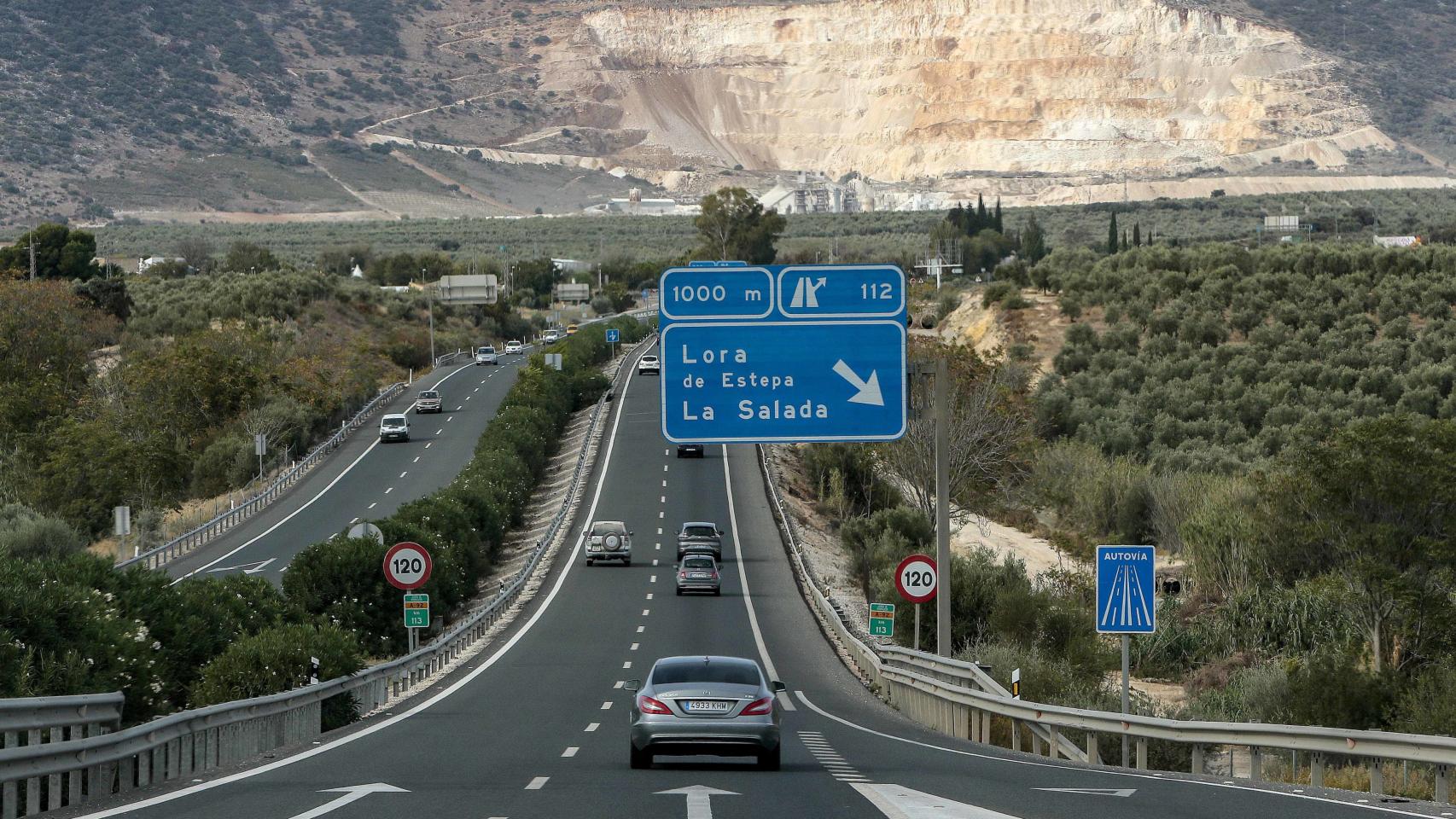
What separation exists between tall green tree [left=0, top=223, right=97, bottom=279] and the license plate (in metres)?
113

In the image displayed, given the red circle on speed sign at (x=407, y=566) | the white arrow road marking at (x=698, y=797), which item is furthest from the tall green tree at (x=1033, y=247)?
the white arrow road marking at (x=698, y=797)

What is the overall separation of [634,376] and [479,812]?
312 feet

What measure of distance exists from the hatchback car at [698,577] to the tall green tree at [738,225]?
114370 millimetres

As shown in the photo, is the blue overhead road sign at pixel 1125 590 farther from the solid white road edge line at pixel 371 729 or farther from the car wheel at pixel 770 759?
the solid white road edge line at pixel 371 729

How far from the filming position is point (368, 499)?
6600cm

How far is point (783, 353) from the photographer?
21.6 meters

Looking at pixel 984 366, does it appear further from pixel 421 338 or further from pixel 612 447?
pixel 421 338

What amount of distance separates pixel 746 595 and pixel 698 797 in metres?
34.5

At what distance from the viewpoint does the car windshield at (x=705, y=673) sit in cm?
1808

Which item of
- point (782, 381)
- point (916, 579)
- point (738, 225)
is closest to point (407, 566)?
point (916, 579)

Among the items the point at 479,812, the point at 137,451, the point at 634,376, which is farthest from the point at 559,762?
the point at 634,376

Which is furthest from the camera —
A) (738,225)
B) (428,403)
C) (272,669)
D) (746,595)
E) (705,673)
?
(738,225)

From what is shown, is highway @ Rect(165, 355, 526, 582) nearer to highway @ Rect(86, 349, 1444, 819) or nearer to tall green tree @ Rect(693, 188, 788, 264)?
highway @ Rect(86, 349, 1444, 819)

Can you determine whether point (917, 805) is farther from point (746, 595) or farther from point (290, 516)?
point (290, 516)
